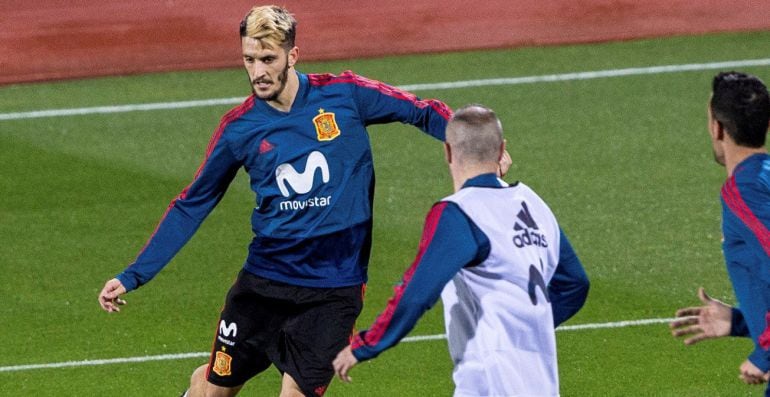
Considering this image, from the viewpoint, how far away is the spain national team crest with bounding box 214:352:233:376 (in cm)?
763

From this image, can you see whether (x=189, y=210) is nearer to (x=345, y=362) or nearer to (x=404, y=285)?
(x=345, y=362)

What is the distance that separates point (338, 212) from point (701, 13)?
9875 mm

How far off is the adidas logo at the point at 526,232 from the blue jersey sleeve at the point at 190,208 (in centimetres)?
201

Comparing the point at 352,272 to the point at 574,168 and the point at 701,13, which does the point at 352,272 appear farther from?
the point at 701,13

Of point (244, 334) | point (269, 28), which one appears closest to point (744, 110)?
point (269, 28)

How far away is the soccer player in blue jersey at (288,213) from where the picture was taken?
24.4 ft

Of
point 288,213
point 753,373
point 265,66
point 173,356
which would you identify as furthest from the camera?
point 173,356

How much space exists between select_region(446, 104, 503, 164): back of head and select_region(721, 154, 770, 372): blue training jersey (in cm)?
95

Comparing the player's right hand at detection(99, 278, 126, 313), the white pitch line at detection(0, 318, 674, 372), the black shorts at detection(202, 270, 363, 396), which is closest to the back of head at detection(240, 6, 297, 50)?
the black shorts at detection(202, 270, 363, 396)

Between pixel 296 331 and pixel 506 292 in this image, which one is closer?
pixel 506 292

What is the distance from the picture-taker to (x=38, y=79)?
52.5 feet

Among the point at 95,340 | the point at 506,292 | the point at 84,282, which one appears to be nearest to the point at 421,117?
the point at 506,292

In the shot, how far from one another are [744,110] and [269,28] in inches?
91.0

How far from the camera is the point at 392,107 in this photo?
7.75 meters
